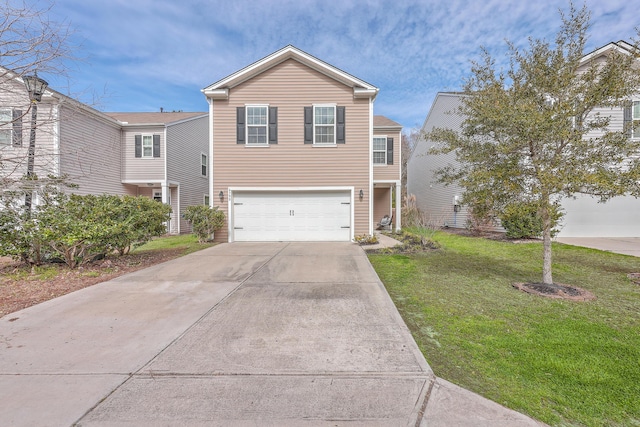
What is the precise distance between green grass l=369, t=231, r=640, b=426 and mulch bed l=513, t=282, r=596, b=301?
17 cm

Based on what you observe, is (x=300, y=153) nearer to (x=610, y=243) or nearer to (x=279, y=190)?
(x=279, y=190)

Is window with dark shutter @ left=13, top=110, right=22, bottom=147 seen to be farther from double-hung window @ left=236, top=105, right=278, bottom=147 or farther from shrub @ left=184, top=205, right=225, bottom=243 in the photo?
double-hung window @ left=236, top=105, right=278, bottom=147

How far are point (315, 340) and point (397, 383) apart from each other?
0.98m

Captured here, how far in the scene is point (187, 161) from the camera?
16.2 meters

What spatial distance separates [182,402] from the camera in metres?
2.10

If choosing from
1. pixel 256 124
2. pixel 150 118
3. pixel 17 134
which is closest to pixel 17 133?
pixel 17 134

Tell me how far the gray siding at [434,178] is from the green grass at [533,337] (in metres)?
8.06

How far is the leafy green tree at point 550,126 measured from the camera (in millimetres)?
4141

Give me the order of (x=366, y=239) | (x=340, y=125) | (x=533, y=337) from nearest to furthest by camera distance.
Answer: (x=533, y=337) → (x=366, y=239) → (x=340, y=125)

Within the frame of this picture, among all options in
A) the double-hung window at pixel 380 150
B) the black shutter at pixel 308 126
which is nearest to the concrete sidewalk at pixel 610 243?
the double-hung window at pixel 380 150

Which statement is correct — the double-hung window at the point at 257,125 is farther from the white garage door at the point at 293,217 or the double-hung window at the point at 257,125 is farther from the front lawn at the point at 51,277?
the front lawn at the point at 51,277

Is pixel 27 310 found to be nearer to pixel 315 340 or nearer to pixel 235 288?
pixel 235 288

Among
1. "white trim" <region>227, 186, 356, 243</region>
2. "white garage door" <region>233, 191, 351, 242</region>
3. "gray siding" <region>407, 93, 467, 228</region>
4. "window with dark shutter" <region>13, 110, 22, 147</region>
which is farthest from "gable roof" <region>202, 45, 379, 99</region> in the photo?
"window with dark shutter" <region>13, 110, 22, 147</region>

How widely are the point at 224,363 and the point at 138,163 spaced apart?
48.9 feet
